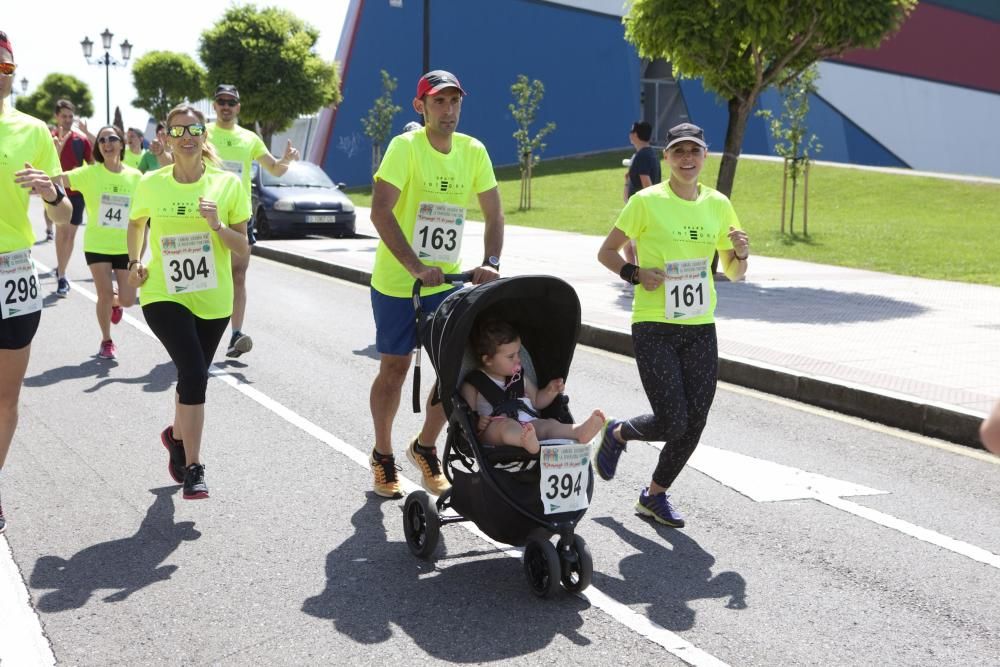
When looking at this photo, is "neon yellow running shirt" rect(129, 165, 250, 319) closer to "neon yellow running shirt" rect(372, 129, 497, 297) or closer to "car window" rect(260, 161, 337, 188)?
"neon yellow running shirt" rect(372, 129, 497, 297)

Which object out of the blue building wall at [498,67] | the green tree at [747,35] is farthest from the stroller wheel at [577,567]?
the blue building wall at [498,67]

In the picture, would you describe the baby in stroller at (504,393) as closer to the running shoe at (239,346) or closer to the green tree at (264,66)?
the running shoe at (239,346)

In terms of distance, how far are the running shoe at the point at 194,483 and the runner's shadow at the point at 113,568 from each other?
0.57 ft

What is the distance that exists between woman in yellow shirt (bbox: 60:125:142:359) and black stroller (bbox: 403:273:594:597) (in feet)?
18.5

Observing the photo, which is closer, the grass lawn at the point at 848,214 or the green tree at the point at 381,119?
the grass lawn at the point at 848,214

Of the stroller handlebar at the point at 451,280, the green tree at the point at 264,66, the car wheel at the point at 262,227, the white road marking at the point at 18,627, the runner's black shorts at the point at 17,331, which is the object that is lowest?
the white road marking at the point at 18,627

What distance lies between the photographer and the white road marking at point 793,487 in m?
5.54

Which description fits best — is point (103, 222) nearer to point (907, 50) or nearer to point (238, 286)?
point (238, 286)

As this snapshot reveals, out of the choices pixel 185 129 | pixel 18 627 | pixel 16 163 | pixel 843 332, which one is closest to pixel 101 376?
pixel 185 129

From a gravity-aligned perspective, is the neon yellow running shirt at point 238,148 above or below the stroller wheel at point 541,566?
above

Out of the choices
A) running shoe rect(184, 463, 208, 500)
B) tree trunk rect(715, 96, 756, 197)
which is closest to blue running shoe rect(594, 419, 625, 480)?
running shoe rect(184, 463, 208, 500)

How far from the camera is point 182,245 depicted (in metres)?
5.92

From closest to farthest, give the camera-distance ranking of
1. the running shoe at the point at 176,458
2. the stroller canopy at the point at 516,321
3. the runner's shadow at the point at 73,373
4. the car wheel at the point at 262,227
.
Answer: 1. the stroller canopy at the point at 516,321
2. the running shoe at the point at 176,458
3. the runner's shadow at the point at 73,373
4. the car wheel at the point at 262,227

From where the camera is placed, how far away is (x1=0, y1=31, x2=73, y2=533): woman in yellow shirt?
5.11 metres
